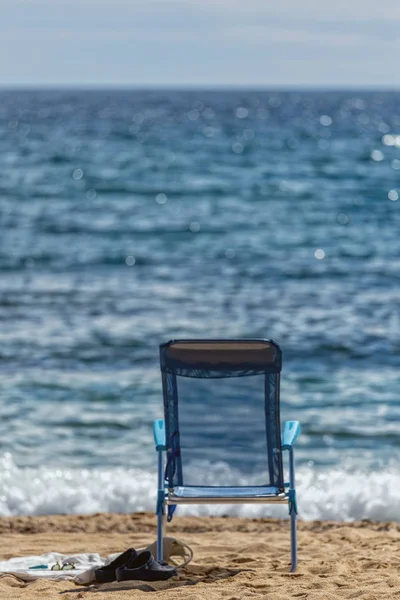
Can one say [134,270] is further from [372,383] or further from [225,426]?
[225,426]

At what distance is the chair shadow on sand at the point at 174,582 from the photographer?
4812mm

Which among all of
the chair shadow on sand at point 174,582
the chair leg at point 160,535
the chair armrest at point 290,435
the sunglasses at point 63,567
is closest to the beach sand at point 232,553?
the chair shadow on sand at point 174,582

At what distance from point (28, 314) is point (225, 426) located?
25.5 ft

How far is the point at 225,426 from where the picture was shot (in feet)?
18.1

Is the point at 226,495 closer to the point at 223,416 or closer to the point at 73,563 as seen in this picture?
the point at 223,416

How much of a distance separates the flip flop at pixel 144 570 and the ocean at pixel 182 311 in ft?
2.16

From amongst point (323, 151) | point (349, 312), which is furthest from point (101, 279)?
point (323, 151)

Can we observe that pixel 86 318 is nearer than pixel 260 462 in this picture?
No

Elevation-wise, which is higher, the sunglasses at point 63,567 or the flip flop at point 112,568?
the flip flop at point 112,568

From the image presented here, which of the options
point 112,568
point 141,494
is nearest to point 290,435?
point 112,568

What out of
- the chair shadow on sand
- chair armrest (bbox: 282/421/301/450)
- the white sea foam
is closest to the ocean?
the white sea foam

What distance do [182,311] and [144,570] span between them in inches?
326

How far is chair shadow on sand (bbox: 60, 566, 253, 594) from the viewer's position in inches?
189

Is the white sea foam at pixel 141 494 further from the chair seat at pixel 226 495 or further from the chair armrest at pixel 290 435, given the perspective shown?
the chair seat at pixel 226 495
